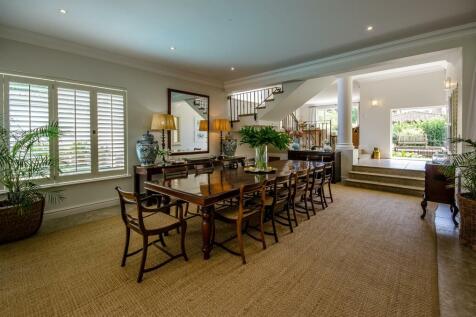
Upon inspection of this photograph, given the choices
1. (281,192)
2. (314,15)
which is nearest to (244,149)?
(281,192)

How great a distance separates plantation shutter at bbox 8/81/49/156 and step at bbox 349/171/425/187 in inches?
265

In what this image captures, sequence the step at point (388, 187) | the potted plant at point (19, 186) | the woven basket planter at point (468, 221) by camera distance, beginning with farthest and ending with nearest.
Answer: the step at point (388, 187) → the potted plant at point (19, 186) → the woven basket planter at point (468, 221)

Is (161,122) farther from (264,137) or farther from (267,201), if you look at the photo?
(267,201)

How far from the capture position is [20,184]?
320 cm

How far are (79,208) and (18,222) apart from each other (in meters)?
1.09

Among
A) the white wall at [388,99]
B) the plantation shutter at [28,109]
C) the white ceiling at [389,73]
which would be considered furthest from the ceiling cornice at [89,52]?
the white wall at [388,99]

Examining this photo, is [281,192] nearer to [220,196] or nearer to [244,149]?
[220,196]

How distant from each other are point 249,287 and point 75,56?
448 cm

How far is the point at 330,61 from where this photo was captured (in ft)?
15.2

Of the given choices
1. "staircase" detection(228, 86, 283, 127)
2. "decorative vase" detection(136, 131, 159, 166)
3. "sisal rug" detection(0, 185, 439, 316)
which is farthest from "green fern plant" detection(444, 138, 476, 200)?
"decorative vase" detection(136, 131, 159, 166)

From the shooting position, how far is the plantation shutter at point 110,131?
429cm

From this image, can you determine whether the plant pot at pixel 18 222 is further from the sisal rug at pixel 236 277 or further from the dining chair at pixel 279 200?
the dining chair at pixel 279 200

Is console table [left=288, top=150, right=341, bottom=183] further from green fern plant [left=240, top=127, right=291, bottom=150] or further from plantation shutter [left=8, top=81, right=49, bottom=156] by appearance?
plantation shutter [left=8, top=81, right=49, bottom=156]

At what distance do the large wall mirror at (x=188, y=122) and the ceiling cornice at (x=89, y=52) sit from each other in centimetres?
41
